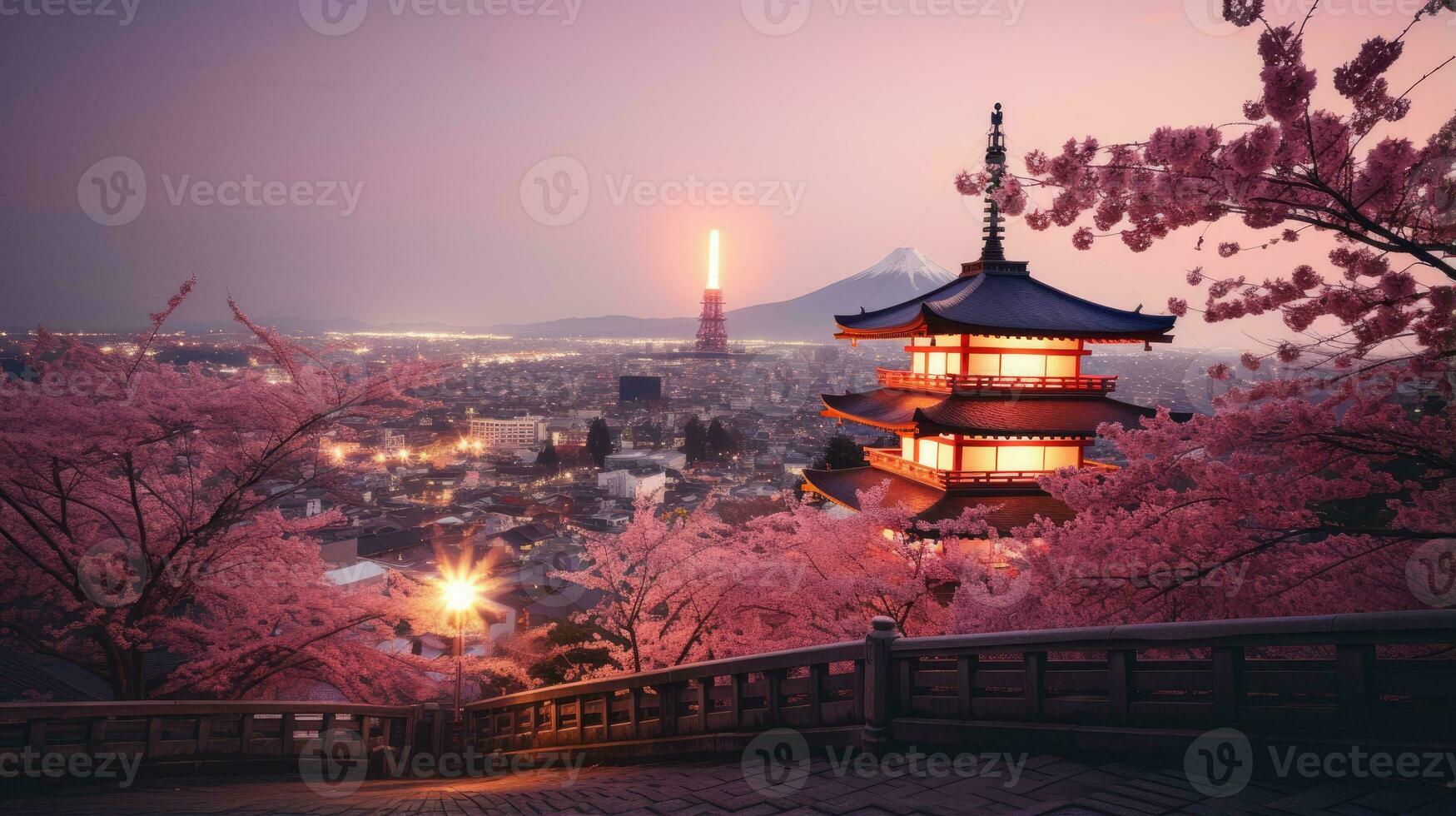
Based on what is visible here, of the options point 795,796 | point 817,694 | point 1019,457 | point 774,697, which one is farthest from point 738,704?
point 1019,457

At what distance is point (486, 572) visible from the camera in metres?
25.7

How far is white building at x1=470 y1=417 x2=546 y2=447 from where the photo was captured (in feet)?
195

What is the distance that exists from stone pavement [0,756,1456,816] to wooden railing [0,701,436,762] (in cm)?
37

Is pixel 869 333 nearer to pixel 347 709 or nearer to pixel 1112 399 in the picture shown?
pixel 1112 399

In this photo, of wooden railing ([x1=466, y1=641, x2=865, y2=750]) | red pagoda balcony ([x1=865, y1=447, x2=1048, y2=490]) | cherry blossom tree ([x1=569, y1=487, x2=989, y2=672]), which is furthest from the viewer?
red pagoda balcony ([x1=865, y1=447, x2=1048, y2=490])

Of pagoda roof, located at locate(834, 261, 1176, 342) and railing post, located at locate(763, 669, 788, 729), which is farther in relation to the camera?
pagoda roof, located at locate(834, 261, 1176, 342)

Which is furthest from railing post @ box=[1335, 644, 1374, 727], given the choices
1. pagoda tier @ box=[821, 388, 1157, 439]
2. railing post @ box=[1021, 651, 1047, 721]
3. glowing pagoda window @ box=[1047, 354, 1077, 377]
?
glowing pagoda window @ box=[1047, 354, 1077, 377]

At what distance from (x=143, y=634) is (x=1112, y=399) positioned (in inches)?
611

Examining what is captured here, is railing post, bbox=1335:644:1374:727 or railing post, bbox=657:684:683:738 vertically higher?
railing post, bbox=1335:644:1374:727

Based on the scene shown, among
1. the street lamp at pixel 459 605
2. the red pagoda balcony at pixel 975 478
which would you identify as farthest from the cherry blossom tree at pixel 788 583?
the street lamp at pixel 459 605

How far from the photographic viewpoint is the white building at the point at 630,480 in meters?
39.4

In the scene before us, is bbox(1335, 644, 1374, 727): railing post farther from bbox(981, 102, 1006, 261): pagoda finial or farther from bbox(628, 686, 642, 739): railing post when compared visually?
bbox(981, 102, 1006, 261): pagoda finial

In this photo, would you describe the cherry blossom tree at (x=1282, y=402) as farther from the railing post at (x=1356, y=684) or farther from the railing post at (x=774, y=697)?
the railing post at (x=774, y=697)

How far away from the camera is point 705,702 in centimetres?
662
